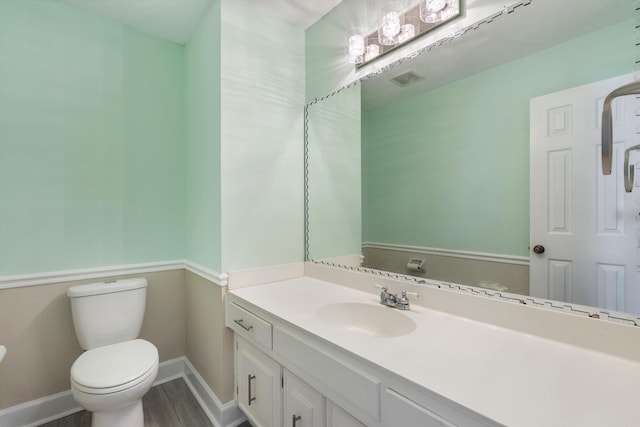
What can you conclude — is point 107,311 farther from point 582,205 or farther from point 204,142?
point 582,205

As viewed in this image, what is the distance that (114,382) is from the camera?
1280mm

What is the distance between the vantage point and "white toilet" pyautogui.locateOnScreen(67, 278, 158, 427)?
1276mm

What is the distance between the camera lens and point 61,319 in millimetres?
1692

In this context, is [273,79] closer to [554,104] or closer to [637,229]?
[554,104]

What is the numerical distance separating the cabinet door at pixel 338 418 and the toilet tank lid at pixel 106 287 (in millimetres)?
1416

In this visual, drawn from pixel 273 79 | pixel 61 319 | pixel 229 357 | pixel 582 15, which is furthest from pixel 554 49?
pixel 61 319

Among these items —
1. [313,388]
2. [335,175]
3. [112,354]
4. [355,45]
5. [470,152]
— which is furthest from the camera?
[335,175]

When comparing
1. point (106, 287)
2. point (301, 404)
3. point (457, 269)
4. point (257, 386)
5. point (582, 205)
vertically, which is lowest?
point (257, 386)

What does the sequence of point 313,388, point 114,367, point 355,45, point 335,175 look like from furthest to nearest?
1. point 335,175
2. point 355,45
3. point 114,367
4. point 313,388

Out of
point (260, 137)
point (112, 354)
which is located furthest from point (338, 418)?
point (260, 137)

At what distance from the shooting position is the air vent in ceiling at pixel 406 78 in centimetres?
142

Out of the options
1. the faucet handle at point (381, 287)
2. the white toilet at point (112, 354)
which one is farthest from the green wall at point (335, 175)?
the white toilet at point (112, 354)

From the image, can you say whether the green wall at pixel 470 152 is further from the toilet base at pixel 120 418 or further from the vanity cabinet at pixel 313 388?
the toilet base at pixel 120 418

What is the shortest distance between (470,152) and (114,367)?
76.3 inches
